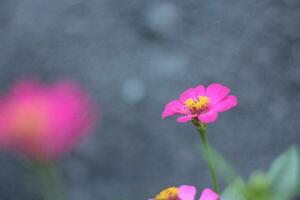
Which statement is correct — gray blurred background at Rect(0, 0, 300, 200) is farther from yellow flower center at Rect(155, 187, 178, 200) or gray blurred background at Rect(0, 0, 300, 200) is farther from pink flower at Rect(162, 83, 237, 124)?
yellow flower center at Rect(155, 187, 178, 200)

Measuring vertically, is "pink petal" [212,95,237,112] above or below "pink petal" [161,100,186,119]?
below

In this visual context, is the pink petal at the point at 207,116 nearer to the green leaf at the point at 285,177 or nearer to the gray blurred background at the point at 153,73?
the green leaf at the point at 285,177

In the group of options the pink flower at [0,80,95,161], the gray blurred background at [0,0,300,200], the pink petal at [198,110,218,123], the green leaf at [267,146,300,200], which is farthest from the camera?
the gray blurred background at [0,0,300,200]

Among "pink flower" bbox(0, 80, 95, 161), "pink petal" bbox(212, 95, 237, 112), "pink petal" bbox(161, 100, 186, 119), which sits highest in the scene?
"pink petal" bbox(161, 100, 186, 119)

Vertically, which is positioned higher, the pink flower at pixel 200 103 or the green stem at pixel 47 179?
the pink flower at pixel 200 103

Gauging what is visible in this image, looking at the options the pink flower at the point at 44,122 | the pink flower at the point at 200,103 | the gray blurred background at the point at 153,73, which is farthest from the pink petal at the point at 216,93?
the gray blurred background at the point at 153,73

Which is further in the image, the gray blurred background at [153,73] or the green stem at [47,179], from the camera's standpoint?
the gray blurred background at [153,73]

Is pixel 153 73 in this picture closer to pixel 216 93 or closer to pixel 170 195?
pixel 216 93

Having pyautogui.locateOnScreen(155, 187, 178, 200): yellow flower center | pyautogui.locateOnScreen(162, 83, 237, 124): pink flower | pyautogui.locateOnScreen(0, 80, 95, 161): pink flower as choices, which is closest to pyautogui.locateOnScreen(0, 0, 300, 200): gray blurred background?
pyautogui.locateOnScreen(162, 83, 237, 124): pink flower
